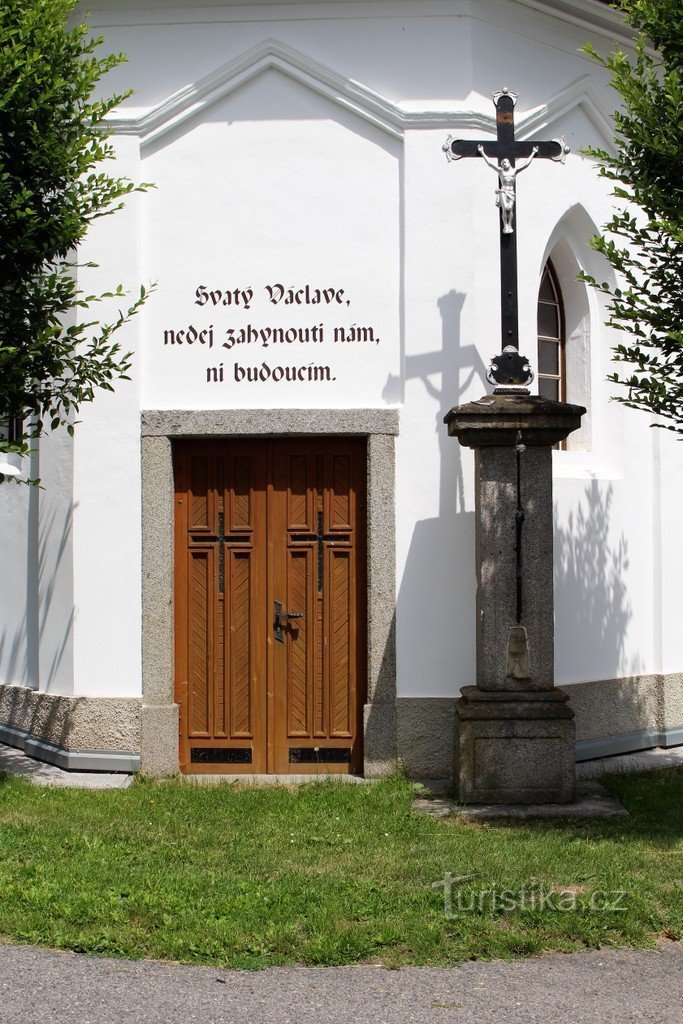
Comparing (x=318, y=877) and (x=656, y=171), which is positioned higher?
(x=656, y=171)

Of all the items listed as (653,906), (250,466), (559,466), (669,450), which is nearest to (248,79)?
(250,466)

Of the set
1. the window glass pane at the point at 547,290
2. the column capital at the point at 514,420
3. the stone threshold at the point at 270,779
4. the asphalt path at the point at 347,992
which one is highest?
the window glass pane at the point at 547,290

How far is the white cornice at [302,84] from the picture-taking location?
8.76m

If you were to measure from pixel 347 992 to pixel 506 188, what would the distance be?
560 cm

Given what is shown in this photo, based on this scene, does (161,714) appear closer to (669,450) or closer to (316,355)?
(316,355)

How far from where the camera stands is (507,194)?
8133 millimetres

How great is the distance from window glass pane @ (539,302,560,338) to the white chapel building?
110 cm

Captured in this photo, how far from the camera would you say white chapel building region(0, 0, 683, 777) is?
8703mm

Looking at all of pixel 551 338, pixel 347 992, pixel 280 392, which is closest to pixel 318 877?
pixel 347 992

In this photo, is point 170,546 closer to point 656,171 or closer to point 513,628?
point 513,628

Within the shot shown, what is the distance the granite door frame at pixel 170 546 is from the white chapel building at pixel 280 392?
0.02 m

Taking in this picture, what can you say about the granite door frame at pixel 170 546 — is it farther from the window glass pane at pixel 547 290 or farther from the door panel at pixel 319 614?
the window glass pane at pixel 547 290

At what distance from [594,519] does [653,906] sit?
176 inches

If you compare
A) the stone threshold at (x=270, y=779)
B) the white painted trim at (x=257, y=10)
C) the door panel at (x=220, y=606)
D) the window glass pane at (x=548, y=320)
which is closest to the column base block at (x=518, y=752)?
the stone threshold at (x=270, y=779)
